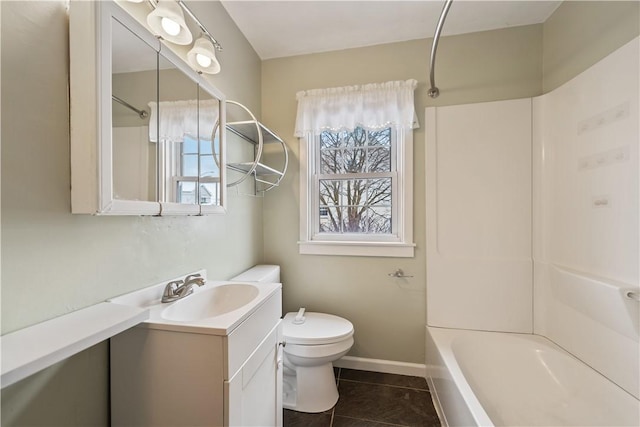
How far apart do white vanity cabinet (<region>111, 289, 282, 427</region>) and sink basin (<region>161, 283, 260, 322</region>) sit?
0.20 meters

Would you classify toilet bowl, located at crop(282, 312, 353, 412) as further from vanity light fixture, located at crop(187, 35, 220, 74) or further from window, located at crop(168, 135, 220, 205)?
vanity light fixture, located at crop(187, 35, 220, 74)

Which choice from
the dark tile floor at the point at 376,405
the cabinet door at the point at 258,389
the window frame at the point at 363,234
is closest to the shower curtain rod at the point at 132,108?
the cabinet door at the point at 258,389

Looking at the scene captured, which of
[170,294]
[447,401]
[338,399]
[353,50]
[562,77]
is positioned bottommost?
[338,399]

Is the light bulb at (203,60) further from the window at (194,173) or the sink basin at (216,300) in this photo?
the sink basin at (216,300)

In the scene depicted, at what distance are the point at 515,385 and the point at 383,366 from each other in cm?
79

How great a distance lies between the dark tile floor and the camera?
1447mm

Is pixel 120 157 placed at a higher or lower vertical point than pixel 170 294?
higher

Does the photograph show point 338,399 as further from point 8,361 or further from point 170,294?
point 8,361

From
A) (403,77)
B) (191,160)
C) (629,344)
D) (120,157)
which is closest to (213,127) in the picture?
(191,160)

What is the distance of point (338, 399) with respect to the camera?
1.61m

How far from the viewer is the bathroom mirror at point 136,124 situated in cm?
72

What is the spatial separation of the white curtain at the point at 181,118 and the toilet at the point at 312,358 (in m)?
0.89

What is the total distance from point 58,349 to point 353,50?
221 centimetres

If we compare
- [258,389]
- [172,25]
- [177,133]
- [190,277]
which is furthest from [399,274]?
[172,25]
